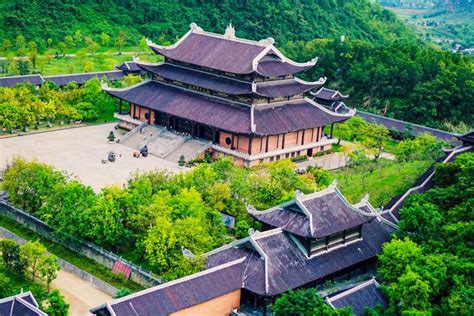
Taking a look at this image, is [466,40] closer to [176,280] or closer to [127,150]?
[127,150]

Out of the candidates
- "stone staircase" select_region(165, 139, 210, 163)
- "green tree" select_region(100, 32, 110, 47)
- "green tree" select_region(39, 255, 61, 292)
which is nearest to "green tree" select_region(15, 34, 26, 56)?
"green tree" select_region(100, 32, 110, 47)

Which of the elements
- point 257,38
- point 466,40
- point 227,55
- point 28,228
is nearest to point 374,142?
point 227,55

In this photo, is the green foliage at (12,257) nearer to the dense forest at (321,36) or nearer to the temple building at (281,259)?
the temple building at (281,259)

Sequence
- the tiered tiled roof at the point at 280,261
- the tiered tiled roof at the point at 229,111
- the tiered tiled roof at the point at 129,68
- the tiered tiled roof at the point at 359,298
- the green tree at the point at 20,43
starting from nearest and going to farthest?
the tiered tiled roof at the point at 359,298, the tiered tiled roof at the point at 280,261, the tiered tiled roof at the point at 229,111, the tiered tiled roof at the point at 129,68, the green tree at the point at 20,43

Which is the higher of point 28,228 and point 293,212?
point 293,212

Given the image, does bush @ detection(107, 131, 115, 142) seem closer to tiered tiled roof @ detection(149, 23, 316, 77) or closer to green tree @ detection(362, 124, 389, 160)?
tiered tiled roof @ detection(149, 23, 316, 77)

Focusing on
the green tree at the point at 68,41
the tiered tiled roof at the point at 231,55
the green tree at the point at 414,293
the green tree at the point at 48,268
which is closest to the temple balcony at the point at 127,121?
the tiered tiled roof at the point at 231,55

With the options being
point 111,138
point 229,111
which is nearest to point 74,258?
point 229,111

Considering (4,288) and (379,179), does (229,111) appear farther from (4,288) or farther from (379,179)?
(4,288)
